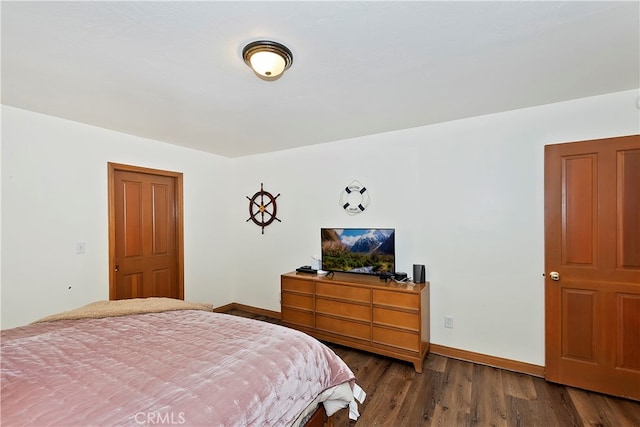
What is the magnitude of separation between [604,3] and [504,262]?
2027 millimetres

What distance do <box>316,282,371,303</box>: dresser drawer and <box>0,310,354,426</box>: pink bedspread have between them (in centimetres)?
116

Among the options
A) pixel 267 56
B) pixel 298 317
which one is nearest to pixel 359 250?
pixel 298 317

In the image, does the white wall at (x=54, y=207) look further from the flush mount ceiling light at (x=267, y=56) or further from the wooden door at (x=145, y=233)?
the flush mount ceiling light at (x=267, y=56)

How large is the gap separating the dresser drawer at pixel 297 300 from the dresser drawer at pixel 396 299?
0.81 m

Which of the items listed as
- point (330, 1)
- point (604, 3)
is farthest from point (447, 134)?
point (330, 1)

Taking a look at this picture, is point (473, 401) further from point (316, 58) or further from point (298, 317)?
point (316, 58)

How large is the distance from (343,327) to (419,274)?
100 centimetres

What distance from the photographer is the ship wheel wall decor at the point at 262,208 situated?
4.14 metres

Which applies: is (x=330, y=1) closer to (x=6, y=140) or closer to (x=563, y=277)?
(x=563, y=277)

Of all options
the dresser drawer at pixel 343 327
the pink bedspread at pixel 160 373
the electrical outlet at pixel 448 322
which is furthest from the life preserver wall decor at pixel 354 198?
the pink bedspread at pixel 160 373

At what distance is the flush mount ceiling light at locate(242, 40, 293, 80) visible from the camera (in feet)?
5.19

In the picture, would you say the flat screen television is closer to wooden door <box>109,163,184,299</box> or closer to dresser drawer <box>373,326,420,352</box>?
dresser drawer <box>373,326,420,352</box>

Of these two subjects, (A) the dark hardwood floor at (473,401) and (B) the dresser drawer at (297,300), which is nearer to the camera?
(A) the dark hardwood floor at (473,401)

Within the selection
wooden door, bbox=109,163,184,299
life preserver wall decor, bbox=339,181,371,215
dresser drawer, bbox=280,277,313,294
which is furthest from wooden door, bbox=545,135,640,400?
wooden door, bbox=109,163,184,299
